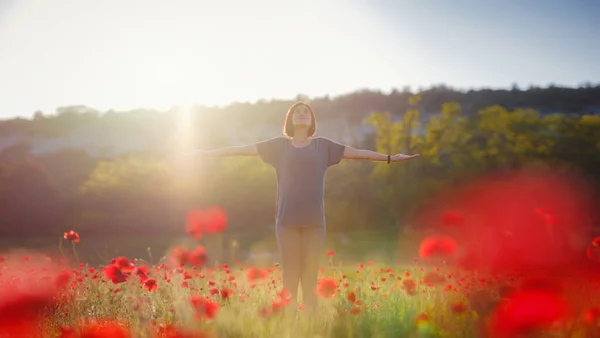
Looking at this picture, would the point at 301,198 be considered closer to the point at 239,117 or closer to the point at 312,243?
the point at 312,243

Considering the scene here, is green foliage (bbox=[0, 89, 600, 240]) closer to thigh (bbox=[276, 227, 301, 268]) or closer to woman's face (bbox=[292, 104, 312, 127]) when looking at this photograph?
woman's face (bbox=[292, 104, 312, 127])

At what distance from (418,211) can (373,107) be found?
61.4 m

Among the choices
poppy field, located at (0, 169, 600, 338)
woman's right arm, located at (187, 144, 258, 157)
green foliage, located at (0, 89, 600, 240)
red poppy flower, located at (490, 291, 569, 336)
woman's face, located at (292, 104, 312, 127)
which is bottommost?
green foliage, located at (0, 89, 600, 240)

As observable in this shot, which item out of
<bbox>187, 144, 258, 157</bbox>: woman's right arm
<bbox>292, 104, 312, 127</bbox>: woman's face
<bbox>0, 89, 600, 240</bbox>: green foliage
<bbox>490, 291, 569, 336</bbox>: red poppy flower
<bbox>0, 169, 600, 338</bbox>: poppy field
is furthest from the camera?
<bbox>0, 89, 600, 240</bbox>: green foliage

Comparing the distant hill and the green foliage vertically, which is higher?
the distant hill

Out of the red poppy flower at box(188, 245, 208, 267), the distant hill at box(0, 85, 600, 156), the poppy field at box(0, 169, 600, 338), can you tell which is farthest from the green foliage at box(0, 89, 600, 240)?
the distant hill at box(0, 85, 600, 156)

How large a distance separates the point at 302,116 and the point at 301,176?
0.57 meters

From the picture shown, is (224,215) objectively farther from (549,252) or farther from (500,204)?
(549,252)

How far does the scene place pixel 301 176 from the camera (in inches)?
175

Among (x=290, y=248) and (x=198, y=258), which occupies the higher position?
(x=290, y=248)

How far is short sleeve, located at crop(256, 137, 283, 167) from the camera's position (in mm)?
4660

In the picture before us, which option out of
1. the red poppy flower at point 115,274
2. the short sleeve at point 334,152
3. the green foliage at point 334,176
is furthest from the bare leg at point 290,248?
the green foliage at point 334,176

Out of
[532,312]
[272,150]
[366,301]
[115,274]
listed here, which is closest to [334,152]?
[272,150]

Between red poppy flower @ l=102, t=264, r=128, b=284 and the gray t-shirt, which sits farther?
the gray t-shirt
